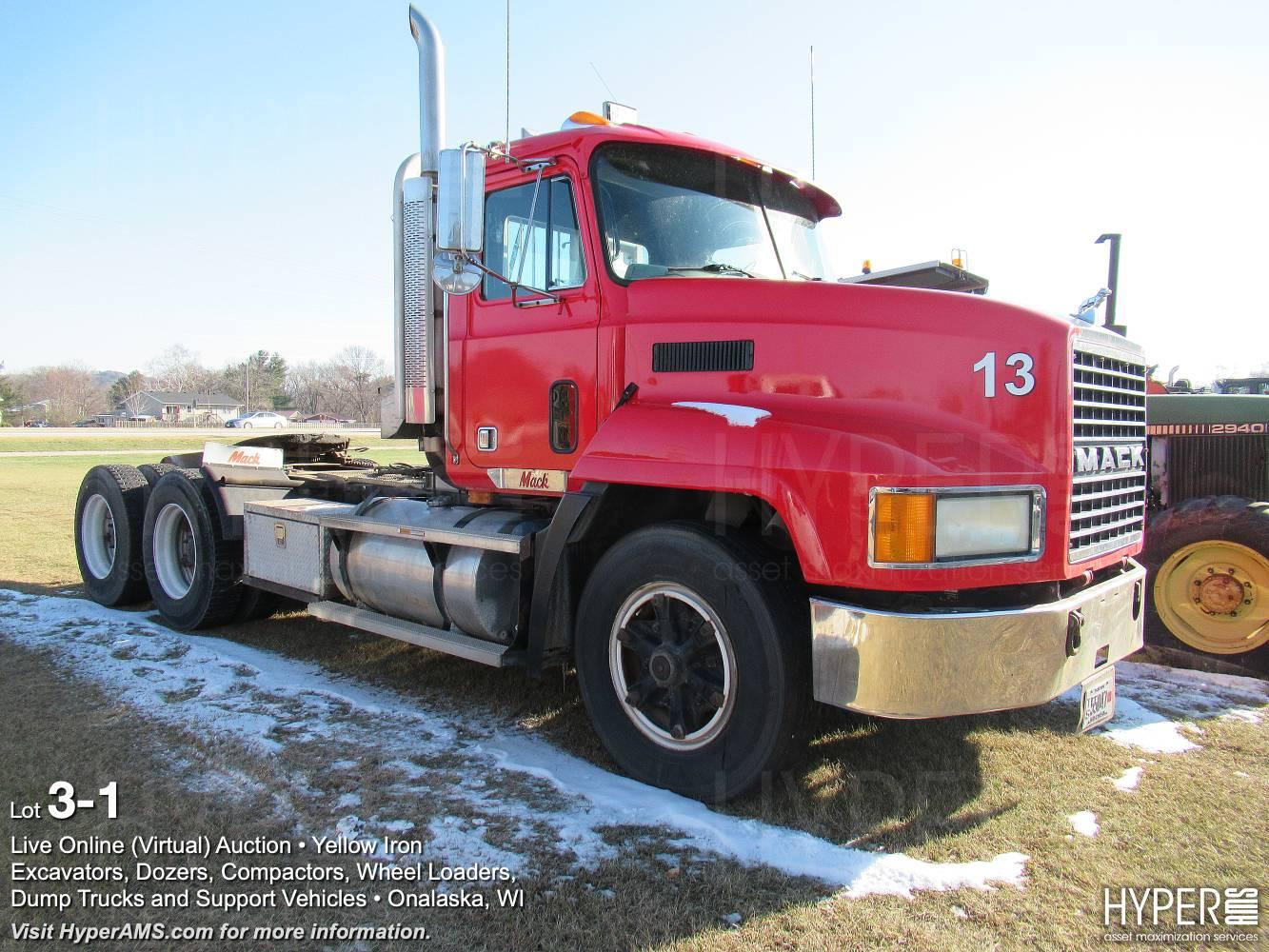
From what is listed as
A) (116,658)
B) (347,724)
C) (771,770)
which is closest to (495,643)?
(347,724)

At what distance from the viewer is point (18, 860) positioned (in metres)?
3.07

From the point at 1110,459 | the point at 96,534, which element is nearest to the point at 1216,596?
the point at 1110,459

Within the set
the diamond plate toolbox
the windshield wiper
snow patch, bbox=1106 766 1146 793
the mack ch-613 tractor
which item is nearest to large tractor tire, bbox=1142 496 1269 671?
the mack ch-613 tractor

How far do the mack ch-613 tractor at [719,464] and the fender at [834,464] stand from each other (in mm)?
11

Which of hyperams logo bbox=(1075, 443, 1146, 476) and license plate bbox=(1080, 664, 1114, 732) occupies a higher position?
hyperams logo bbox=(1075, 443, 1146, 476)

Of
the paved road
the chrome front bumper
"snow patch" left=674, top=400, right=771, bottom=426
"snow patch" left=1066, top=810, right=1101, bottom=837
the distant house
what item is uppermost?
the distant house

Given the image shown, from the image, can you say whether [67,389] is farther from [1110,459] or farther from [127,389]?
[1110,459]

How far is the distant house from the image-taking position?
9875 cm

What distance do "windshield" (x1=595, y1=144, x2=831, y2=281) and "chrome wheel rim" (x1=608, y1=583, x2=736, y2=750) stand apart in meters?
1.50

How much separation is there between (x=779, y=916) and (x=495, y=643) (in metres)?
2.08

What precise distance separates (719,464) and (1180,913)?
6.82 ft

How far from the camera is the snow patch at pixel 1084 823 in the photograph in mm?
3311

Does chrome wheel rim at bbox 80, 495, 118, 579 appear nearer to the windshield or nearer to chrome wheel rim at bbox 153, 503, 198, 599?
chrome wheel rim at bbox 153, 503, 198, 599

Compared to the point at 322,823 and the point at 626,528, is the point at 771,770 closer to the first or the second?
the point at 626,528
